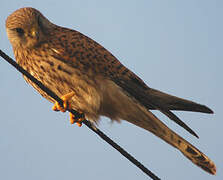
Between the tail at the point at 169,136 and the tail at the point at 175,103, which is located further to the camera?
the tail at the point at 169,136

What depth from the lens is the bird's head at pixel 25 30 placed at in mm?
3428

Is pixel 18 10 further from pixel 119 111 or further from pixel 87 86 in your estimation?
pixel 119 111

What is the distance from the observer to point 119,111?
359cm

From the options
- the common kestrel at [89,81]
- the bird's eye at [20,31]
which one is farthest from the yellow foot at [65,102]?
the bird's eye at [20,31]

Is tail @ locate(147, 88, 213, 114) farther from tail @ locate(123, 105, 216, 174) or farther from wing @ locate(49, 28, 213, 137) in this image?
tail @ locate(123, 105, 216, 174)

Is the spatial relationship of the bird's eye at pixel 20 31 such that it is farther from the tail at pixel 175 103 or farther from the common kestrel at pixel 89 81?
the tail at pixel 175 103

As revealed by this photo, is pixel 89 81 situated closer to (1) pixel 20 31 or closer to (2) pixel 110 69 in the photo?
(2) pixel 110 69

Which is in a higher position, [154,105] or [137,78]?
[137,78]

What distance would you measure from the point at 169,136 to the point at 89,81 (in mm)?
891

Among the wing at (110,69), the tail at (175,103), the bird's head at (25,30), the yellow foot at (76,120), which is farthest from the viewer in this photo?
the yellow foot at (76,120)

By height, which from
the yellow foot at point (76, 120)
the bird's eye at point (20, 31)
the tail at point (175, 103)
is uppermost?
the bird's eye at point (20, 31)

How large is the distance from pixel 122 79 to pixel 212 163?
1127 millimetres

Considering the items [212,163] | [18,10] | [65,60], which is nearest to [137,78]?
[65,60]

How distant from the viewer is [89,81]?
3398mm
